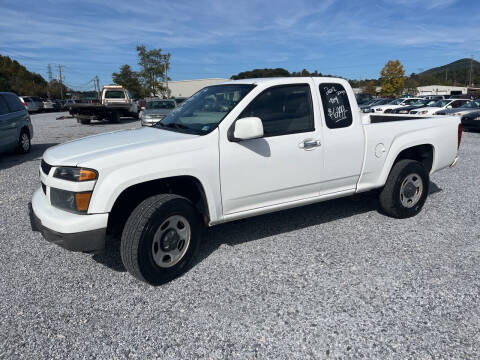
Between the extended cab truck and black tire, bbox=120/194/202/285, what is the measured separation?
17673 mm

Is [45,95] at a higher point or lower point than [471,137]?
higher

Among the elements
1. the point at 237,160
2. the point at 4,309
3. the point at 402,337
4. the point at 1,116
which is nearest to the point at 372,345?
the point at 402,337

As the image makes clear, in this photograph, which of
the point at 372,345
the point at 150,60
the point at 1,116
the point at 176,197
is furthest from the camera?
the point at 150,60

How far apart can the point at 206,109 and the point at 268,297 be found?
80.1 inches

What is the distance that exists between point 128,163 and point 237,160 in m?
1.00

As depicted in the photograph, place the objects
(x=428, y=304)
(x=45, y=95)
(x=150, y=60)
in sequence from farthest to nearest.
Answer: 1. (x=45, y=95)
2. (x=150, y=60)
3. (x=428, y=304)

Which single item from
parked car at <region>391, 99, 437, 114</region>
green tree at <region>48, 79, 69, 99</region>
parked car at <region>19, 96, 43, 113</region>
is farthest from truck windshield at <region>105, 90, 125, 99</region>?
green tree at <region>48, 79, 69, 99</region>

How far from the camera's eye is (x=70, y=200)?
9.90 feet

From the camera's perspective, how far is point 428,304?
2.95 m

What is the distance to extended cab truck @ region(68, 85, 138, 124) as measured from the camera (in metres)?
19.5

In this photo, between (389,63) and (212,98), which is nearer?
(212,98)

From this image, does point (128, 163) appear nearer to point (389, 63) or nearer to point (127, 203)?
point (127, 203)

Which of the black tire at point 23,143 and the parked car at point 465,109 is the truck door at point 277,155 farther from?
the parked car at point 465,109

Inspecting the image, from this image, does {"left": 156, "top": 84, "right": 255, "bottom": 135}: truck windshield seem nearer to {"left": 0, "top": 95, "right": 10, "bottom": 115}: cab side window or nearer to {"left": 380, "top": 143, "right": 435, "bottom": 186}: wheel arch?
{"left": 380, "top": 143, "right": 435, "bottom": 186}: wheel arch
